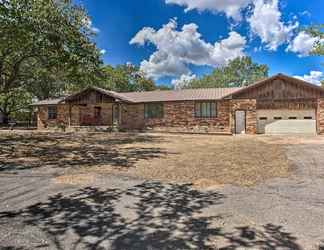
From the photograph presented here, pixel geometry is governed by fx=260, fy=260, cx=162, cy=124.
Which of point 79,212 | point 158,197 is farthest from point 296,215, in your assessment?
point 79,212

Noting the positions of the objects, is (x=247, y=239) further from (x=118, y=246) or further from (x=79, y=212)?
(x=79, y=212)

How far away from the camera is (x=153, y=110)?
1006 inches

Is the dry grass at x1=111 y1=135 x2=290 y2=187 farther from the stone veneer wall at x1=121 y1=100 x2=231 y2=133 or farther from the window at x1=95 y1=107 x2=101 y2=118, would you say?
the window at x1=95 y1=107 x2=101 y2=118

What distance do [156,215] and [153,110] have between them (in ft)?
70.5

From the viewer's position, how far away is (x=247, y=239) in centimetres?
344

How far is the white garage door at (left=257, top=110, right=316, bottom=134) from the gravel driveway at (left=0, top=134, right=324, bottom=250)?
51.4 ft

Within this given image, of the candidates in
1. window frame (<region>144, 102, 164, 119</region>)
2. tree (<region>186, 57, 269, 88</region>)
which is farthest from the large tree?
tree (<region>186, 57, 269, 88</region>)

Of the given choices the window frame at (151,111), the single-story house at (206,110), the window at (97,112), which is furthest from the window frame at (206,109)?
the window at (97,112)

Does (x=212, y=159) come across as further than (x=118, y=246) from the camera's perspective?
Yes

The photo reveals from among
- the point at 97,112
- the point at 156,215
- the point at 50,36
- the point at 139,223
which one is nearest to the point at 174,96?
the point at 97,112

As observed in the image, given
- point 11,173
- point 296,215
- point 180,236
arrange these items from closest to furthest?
point 180,236 → point 296,215 → point 11,173

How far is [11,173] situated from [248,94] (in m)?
19.0

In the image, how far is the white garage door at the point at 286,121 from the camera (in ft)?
67.6

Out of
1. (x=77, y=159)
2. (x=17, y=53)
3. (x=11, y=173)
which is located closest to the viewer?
(x=11, y=173)
